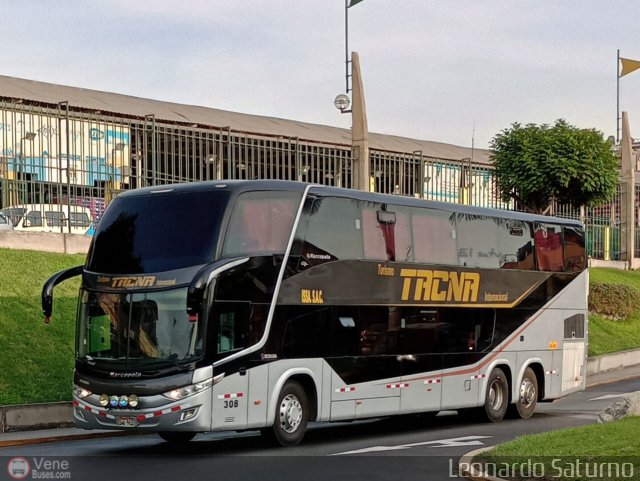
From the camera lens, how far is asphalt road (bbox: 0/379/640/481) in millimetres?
14172

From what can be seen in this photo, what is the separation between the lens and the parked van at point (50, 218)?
90.5 ft

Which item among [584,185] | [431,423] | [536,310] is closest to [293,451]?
[431,423]

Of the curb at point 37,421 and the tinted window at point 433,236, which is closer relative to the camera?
the curb at point 37,421

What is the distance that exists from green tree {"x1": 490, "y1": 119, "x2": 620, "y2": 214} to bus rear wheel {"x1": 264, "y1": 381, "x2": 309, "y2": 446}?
2619cm

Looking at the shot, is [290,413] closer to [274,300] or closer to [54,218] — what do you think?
[274,300]

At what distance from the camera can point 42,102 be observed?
29141mm

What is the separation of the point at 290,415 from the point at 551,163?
27323 mm

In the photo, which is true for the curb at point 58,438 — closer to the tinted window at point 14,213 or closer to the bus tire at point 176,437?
the bus tire at point 176,437

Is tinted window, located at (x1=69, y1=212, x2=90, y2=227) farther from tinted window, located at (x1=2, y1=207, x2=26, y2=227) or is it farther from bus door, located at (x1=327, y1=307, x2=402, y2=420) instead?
bus door, located at (x1=327, y1=307, x2=402, y2=420)

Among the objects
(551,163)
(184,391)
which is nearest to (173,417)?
(184,391)

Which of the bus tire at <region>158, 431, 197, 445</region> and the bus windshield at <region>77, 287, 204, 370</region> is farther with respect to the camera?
the bus tire at <region>158, 431, 197, 445</region>

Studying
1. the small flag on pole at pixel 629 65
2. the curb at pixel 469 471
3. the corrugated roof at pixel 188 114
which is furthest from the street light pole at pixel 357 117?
the small flag on pole at pixel 629 65

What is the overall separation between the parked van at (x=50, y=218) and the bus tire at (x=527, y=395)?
1113 cm

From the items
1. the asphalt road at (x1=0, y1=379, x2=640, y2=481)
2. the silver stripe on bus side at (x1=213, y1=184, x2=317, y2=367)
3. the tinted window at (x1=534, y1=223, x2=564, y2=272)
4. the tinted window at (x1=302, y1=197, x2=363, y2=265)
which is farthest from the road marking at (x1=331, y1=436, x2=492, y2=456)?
the tinted window at (x1=534, y1=223, x2=564, y2=272)
